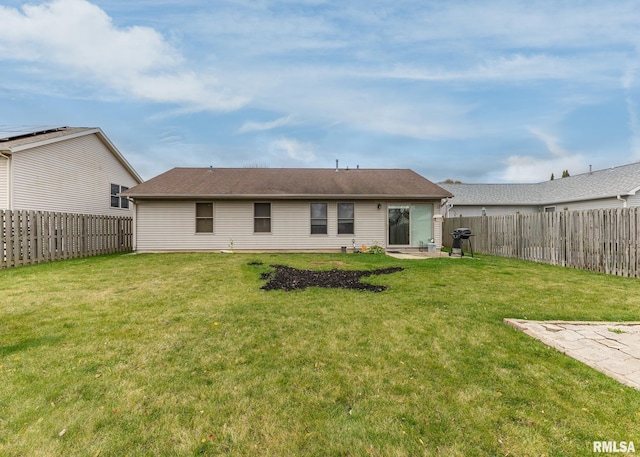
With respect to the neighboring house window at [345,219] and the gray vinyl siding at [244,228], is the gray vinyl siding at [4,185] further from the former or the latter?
the neighboring house window at [345,219]

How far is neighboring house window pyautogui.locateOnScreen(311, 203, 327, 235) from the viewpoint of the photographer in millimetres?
12922

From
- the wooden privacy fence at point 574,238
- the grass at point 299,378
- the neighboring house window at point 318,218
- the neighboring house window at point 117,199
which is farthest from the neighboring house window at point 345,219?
the neighboring house window at point 117,199

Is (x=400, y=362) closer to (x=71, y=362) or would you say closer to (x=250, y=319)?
(x=250, y=319)

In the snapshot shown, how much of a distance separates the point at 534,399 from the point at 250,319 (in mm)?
3316

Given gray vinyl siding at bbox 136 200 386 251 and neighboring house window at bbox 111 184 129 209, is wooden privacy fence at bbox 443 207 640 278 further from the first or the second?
neighboring house window at bbox 111 184 129 209

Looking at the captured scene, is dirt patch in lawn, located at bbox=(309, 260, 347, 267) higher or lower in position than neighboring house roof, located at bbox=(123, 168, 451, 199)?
lower

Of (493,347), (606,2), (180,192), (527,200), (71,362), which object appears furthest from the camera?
(527,200)

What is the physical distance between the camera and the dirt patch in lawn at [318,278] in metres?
6.18

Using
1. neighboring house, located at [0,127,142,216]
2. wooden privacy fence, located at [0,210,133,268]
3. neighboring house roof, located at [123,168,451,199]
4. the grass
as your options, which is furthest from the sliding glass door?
wooden privacy fence, located at [0,210,133,268]

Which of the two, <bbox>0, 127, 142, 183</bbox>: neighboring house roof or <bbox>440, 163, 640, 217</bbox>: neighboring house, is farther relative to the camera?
<bbox>440, 163, 640, 217</bbox>: neighboring house

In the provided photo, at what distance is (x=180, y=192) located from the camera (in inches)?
482

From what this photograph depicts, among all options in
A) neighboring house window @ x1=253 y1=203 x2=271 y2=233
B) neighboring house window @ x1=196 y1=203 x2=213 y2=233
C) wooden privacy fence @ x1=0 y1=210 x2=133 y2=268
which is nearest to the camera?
wooden privacy fence @ x1=0 y1=210 x2=133 y2=268

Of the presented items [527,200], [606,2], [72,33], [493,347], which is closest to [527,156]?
[527,200]

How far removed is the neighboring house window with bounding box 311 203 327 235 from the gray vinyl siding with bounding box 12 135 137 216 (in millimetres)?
11087
